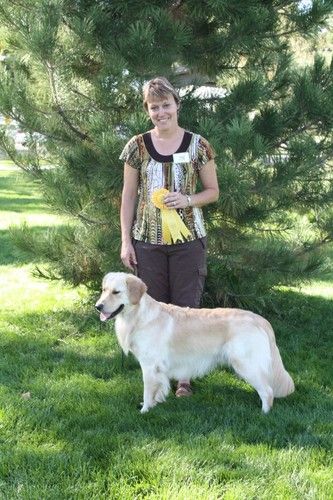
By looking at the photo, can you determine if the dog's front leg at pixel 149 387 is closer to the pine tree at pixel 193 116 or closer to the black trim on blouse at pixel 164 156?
the black trim on blouse at pixel 164 156

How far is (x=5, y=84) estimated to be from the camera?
4820 mm

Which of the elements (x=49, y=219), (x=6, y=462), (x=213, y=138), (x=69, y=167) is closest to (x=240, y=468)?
(x=6, y=462)

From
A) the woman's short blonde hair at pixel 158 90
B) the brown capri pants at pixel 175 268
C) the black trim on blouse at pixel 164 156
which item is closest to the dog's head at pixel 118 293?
the brown capri pants at pixel 175 268

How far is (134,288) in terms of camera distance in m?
3.68

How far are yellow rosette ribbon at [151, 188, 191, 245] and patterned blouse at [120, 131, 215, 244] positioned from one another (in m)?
0.04

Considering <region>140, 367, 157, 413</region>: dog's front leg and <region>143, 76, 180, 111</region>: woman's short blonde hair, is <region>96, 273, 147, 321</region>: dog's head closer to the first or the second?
<region>140, 367, 157, 413</region>: dog's front leg

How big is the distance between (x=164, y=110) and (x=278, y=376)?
6.36ft

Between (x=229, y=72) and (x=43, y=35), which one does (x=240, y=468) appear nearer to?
(x=43, y=35)

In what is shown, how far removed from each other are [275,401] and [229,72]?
130 inches

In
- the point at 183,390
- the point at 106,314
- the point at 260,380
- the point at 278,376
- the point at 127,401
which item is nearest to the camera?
the point at 106,314

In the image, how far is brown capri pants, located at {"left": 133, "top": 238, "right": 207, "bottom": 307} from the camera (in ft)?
13.1

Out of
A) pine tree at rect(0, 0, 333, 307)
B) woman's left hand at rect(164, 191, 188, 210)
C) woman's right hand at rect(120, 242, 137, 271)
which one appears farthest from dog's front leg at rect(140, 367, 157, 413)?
pine tree at rect(0, 0, 333, 307)

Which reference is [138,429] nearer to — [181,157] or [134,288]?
[134,288]

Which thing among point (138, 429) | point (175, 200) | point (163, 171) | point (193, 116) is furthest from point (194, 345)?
point (193, 116)
